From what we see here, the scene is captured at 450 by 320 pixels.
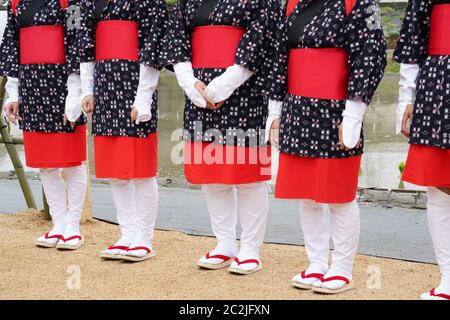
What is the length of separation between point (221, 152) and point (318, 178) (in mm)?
570

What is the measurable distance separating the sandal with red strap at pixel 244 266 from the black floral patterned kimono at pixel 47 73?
1.16 meters

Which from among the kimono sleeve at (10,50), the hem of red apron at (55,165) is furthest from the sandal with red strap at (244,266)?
the kimono sleeve at (10,50)

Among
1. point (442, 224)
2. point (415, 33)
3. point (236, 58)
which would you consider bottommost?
point (442, 224)

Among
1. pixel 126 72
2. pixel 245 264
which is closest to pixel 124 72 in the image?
pixel 126 72

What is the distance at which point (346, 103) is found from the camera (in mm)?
3072

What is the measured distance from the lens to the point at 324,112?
3133 millimetres

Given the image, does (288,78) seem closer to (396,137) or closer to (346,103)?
(346,103)

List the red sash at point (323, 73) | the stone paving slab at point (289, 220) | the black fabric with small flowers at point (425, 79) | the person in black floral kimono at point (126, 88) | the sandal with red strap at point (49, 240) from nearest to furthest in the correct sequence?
the black fabric with small flowers at point (425, 79) → the red sash at point (323, 73) → the person in black floral kimono at point (126, 88) → the stone paving slab at point (289, 220) → the sandal with red strap at point (49, 240)

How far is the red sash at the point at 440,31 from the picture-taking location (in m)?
2.90

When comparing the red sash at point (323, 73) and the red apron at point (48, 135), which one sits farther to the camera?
the red apron at point (48, 135)

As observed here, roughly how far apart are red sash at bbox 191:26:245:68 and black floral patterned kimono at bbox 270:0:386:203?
0.89 ft

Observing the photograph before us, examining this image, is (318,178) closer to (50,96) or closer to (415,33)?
(415,33)

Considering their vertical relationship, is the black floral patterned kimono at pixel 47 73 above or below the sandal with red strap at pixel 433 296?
above

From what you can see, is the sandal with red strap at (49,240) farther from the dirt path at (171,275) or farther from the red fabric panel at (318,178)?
the red fabric panel at (318,178)
